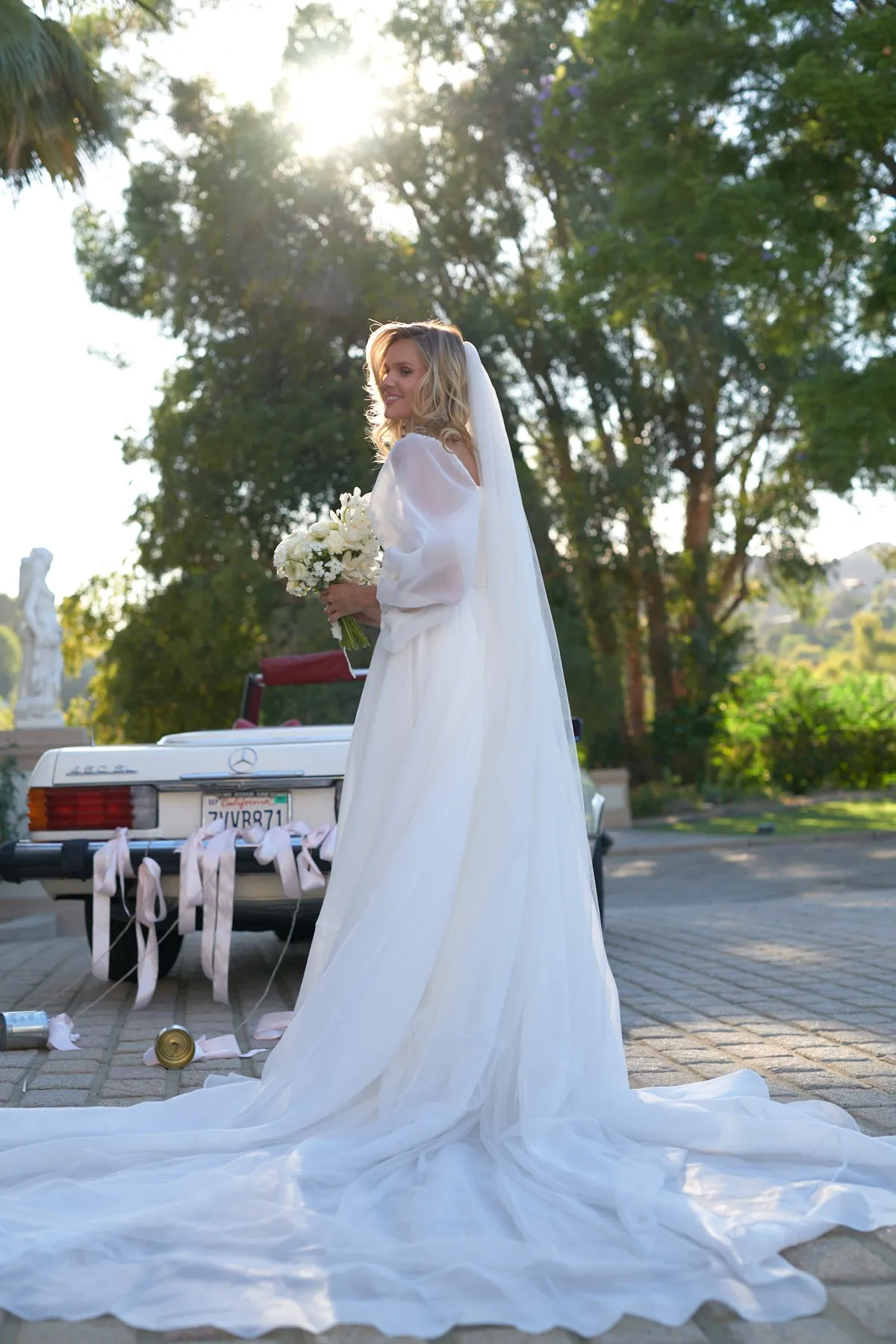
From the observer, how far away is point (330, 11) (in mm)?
24672

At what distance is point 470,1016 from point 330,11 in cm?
2415

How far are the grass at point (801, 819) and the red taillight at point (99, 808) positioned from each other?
13426 millimetres

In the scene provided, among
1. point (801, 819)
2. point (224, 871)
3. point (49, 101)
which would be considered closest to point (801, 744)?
point (801, 819)

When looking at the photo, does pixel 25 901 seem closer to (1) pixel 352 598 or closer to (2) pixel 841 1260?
(1) pixel 352 598

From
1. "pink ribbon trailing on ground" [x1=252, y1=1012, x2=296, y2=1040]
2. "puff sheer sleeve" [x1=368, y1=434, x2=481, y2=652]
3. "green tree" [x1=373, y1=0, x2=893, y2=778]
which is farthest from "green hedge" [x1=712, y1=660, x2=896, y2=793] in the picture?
"puff sheer sleeve" [x1=368, y1=434, x2=481, y2=652]

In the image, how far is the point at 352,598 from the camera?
4.16m

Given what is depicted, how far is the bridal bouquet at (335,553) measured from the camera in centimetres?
416

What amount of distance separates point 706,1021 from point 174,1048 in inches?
81.2

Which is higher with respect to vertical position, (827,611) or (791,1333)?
(827,611)

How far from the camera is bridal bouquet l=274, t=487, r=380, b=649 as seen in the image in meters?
4.16

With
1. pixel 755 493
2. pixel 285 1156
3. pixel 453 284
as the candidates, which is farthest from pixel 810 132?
pixel 285 1156

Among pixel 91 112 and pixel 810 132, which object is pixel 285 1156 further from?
pixel 810 132

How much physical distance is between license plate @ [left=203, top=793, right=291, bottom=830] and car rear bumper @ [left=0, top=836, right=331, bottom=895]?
149 millimetres

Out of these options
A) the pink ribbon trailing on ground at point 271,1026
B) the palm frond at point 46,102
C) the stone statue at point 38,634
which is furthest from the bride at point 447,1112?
the stone statue at point 38,634
